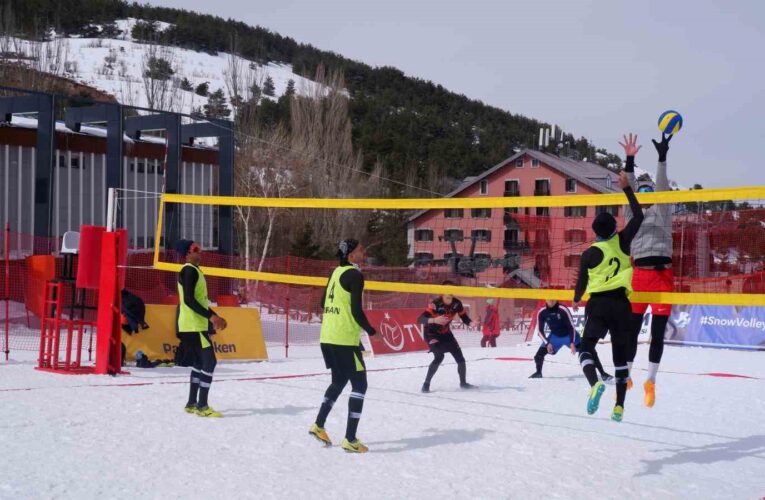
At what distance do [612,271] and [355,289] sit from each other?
221 cm

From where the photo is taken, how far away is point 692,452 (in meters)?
7.98

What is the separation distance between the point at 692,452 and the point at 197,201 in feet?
23.4

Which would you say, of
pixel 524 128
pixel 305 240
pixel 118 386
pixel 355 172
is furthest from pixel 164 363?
pixel 524 128

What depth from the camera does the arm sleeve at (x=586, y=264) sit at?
716 centimetres

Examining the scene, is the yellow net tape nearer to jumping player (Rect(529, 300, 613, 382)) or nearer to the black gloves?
the black gloves

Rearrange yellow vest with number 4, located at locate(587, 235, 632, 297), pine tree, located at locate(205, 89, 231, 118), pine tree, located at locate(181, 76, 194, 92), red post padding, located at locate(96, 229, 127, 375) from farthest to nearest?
pine tree, located at locate(181, 76, 194, 92)
pine tree, located at locate(205, 89, 231, 118)
red post padding, located at locate(96, 229, 127, 375)
yellow vest with number 4, located at locate(587, 235, 632, 297)

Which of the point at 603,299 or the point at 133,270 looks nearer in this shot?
the point at 603,299

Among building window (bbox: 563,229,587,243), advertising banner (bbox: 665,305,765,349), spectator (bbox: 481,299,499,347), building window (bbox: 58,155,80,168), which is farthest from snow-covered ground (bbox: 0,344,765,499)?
building window (bbox: 58,155,80,168)

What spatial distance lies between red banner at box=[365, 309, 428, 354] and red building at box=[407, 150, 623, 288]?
1.47m

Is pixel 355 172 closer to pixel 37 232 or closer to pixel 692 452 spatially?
pixel 37 232

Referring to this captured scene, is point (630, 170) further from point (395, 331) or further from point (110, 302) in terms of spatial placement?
point (395, 331)

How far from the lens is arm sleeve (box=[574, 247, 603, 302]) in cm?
716

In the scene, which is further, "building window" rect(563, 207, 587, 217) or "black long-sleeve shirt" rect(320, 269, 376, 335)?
"building window" rect(563, 207, 587, 217)

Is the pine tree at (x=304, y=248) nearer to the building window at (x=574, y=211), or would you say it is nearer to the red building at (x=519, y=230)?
the red building at (x=519, y=230)
